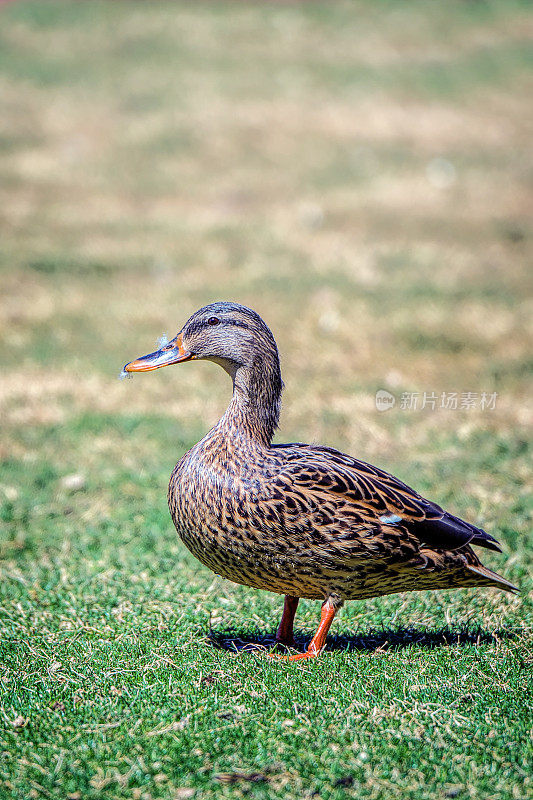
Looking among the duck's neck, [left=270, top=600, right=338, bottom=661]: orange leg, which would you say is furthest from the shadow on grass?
the duck's neck

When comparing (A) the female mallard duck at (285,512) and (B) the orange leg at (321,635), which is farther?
(B) the orange leg at (321,635)

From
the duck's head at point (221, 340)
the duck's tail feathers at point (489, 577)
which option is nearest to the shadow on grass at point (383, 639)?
the duck's tail feathers at point (489, 577)

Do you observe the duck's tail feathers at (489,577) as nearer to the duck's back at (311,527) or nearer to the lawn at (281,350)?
the duck's back at (311,527)

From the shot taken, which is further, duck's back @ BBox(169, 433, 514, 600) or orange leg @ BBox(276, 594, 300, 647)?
orange leg @ BBox(276, 594, 300, 647)

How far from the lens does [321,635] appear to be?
3.95 m

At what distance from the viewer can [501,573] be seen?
493cm

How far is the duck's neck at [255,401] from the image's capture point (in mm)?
4078

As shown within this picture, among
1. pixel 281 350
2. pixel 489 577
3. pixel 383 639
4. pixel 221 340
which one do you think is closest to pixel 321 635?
pixel 383 639

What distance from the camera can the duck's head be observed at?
161 inches

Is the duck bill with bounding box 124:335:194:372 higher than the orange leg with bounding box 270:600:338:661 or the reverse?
higher

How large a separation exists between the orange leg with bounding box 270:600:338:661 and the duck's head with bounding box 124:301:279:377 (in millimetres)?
1113

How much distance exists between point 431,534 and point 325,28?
18261 millimetres

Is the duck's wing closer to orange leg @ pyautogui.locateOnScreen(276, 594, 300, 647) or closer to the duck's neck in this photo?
the duck's neck

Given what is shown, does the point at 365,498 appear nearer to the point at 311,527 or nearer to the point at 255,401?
the point at 311,527
